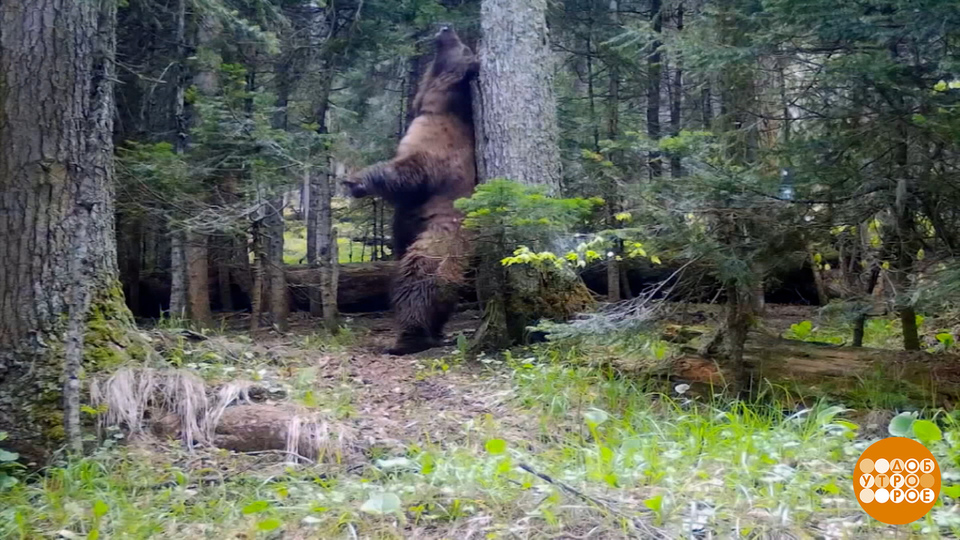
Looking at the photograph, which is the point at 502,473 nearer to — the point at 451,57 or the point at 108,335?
the point at 108,335

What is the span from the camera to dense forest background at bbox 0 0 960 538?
345cm

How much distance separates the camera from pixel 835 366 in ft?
15.6

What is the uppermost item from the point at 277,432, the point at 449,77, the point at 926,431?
the point at 449,77

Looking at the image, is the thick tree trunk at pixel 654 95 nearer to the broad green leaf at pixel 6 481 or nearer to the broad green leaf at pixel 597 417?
the broad green leaf at pixel 597 417

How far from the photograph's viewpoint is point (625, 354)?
588cm

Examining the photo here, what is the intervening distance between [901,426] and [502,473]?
1.95 metres

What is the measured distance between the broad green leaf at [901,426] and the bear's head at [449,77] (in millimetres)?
5303

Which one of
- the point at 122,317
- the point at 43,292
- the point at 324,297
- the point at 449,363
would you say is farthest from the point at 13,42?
the point at 324,297

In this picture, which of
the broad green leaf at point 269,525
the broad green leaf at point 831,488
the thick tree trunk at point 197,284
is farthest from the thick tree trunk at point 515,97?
the broad green leaf at point 269,525

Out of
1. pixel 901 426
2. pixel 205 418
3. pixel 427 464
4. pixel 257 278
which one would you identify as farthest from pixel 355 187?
pixel 901 426

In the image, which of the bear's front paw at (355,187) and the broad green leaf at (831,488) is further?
the bear's front paw at (355,187)

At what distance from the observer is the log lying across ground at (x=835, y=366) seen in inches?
175

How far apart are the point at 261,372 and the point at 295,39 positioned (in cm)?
455

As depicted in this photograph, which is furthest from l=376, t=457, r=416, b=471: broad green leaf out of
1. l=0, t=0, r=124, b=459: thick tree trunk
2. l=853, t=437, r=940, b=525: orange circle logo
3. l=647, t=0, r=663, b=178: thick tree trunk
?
l=647, t=0, r=663, b=178: thick tree trunk
